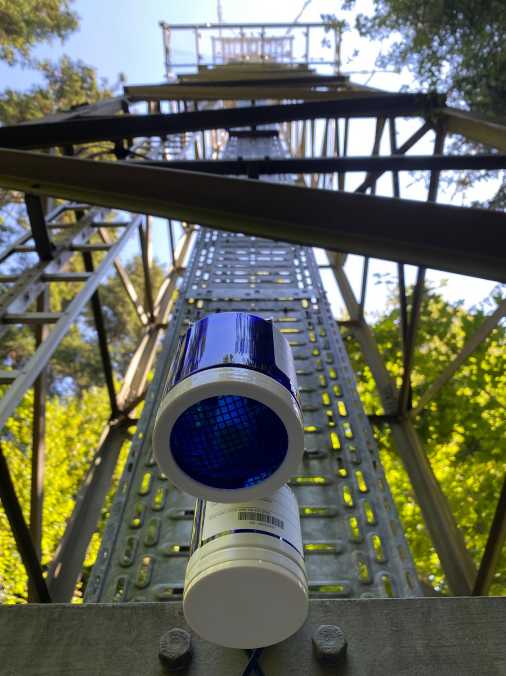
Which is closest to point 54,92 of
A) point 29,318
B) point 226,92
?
point 226,92

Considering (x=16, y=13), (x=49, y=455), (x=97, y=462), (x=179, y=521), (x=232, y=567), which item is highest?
(x=16, y=13)

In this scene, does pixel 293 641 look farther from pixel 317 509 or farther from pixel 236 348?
pixel 317 509

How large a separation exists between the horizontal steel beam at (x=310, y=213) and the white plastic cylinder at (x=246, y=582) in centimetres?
71

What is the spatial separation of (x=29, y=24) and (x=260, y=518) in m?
9.21

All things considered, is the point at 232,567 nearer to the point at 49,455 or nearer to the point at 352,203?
the point at 352,203

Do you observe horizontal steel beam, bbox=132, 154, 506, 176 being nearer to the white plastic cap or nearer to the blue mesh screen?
the blue mesh screen

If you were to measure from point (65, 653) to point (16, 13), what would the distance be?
854 cm

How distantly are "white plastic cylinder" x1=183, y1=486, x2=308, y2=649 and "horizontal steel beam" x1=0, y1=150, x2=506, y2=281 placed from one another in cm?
71

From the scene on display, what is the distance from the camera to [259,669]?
3.88ft

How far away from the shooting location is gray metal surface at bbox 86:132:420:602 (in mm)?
2572

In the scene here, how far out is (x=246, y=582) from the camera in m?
1.07

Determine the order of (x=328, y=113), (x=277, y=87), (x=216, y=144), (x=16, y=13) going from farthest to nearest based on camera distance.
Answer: (x=216, y=144)
(x=277, y=87)
(x=16, y=13)
(x=328, y=113)

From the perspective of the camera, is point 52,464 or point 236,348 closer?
point 236,348

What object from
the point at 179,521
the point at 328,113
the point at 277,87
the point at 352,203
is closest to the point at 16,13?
the point at 277,87
